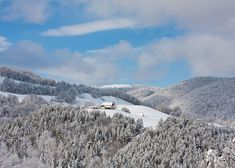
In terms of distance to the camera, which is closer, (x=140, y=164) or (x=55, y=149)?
(x=140, y=164)

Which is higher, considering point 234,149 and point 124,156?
point 234,149

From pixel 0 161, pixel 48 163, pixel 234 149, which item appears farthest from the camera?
pixel 48 163

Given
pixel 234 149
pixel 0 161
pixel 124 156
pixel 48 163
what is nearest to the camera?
pixel 234 149

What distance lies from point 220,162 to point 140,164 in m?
138

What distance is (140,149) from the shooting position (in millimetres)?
196625

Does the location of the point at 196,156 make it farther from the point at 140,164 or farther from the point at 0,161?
the point at 0,161

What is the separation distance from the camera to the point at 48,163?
178000mm

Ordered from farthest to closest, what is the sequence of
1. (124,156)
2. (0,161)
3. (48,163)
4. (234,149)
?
(124,156)
(48,163)
(0,161)
(234,149)

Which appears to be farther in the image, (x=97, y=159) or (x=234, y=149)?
(x=97, y=159)

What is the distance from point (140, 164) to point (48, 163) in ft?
119

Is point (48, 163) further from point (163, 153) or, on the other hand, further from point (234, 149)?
point (234, 149)

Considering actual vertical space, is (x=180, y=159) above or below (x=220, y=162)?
below

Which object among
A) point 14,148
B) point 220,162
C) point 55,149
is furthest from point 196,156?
point 220,162

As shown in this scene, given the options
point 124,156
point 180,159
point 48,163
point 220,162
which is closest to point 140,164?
point 124,156
